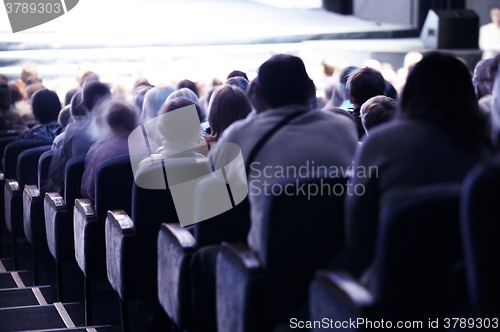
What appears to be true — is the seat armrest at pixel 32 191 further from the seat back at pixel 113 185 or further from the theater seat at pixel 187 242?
the theater seat at pixel 187 242

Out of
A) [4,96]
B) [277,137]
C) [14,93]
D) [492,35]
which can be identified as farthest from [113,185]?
[492,35]

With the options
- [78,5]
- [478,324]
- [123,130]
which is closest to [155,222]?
[123,130]

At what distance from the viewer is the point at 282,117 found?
1883 millimetres

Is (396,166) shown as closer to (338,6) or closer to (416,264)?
(416,264)

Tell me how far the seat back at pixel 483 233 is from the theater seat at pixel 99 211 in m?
1.69

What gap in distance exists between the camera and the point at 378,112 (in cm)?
244

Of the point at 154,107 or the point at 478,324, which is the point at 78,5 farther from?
the point at 478,324

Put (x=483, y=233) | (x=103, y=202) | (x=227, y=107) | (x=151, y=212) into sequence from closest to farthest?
1. (x=483, y=233)
2. (x=151, y=212)
3. (x=227, y=107)
4. (x=103, y=202)

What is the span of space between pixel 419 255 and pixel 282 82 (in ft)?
2.85

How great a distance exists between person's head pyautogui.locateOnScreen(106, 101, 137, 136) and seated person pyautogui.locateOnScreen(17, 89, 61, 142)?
47.5 inches

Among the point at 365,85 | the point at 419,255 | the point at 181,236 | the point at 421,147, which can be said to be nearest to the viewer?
the point at 419,255

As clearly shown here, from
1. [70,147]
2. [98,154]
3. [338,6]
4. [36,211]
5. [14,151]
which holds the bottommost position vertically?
[338,6]

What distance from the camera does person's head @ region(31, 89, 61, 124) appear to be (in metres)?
3.79

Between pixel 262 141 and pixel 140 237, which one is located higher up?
pixel 262 141
